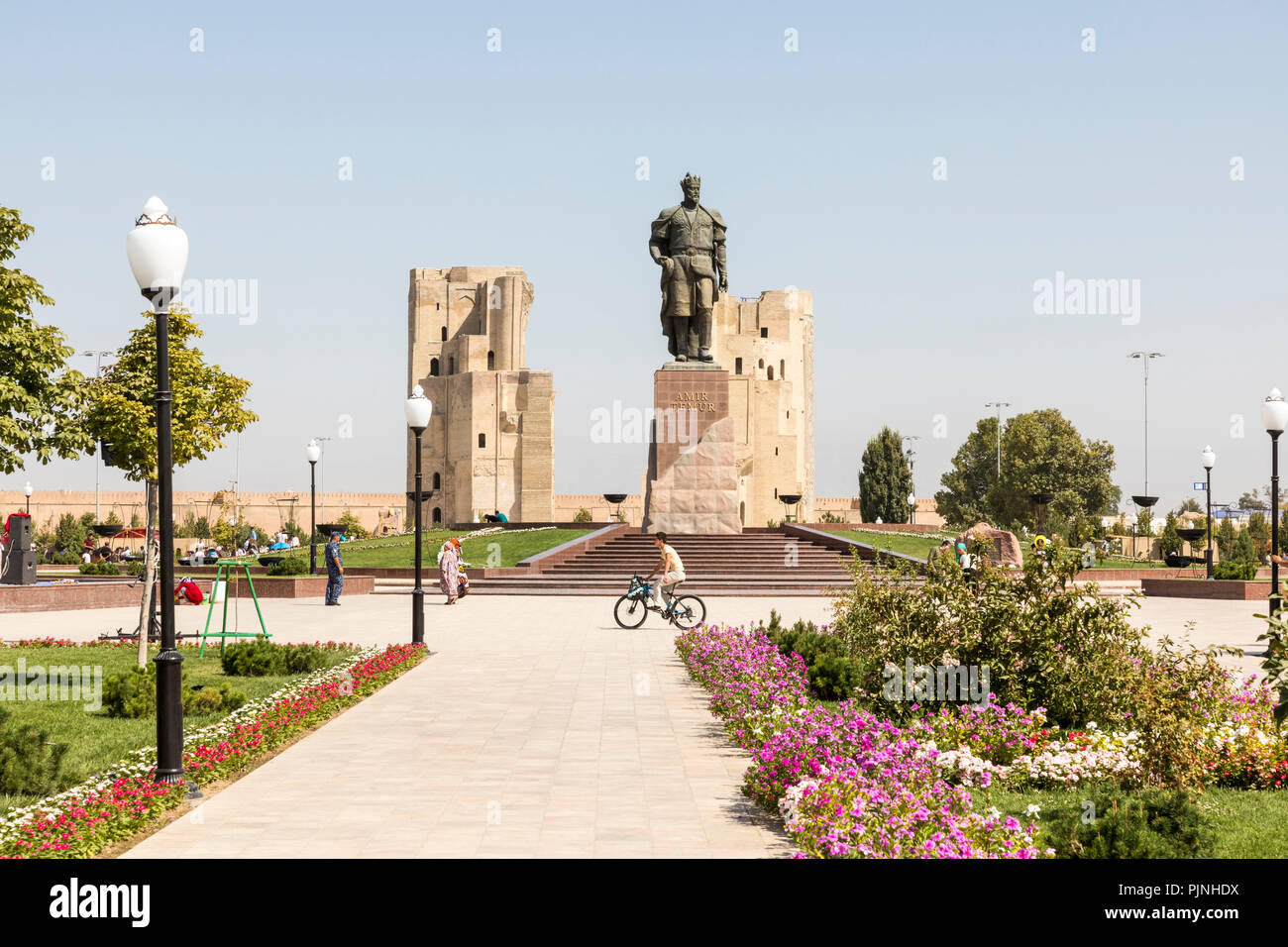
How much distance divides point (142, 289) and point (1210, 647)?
7.74 metres

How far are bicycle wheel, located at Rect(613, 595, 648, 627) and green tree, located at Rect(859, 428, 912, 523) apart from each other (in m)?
66.2

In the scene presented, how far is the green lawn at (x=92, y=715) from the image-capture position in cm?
865

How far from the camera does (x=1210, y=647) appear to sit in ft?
28.1

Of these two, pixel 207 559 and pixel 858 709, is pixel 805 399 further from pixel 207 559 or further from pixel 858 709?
pixel 858 709

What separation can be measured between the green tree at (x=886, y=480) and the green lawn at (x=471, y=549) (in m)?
47.9

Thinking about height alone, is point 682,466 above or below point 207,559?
above

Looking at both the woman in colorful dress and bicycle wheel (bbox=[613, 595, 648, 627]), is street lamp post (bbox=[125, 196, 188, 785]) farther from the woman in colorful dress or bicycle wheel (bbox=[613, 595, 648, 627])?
the woman in colorful dress

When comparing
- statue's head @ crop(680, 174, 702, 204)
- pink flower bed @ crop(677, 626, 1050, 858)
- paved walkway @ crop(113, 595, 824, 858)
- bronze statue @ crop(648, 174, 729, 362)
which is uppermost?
statue's head @ crop(680, 174, 702, 204)

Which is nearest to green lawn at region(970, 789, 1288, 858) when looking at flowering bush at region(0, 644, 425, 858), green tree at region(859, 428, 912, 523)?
flowering bush at region(0, 644, 425, 858)

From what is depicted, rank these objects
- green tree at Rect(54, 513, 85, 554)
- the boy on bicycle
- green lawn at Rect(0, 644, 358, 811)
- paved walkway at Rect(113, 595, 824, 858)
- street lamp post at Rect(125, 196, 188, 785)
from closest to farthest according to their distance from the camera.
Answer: paved walkway at Rect(113, 595, 824, 858) → street lamp post at Rect(125, 196, 188, 785) → green lawn at Rect(0, 644, 358, 811) → the boy on bicycle → green tree at Rect(54, 513, 85, 554)

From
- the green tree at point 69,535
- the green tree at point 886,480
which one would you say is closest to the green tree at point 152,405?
the green tree at point 69,535

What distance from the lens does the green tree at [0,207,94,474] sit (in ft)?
42.2
